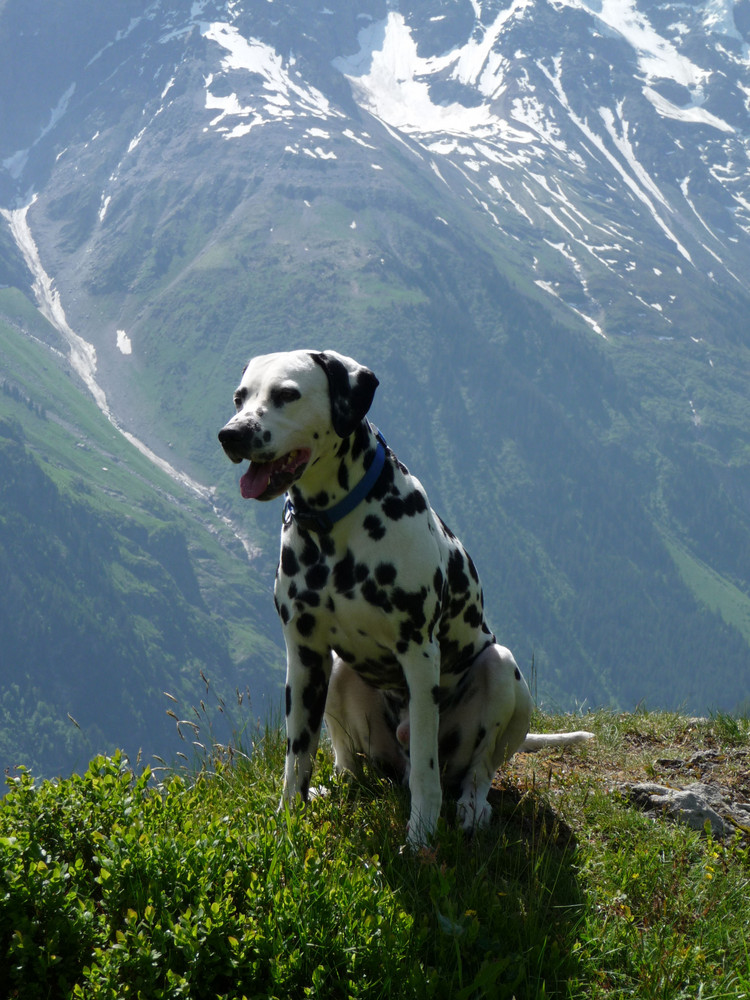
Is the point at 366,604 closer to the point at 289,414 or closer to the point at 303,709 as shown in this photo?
the point at 303,709

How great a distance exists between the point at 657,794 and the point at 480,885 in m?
2.20

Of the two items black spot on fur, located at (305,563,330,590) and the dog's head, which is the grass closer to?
black spot on fur, located at (305,563,330,590)

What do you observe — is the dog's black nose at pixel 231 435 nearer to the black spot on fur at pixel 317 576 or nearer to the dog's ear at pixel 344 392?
the dog's ear at pixel 344 392

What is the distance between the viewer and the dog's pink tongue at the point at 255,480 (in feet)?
15.9

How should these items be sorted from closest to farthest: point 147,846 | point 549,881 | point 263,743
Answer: point 147,846
point 549,881
point 263,743

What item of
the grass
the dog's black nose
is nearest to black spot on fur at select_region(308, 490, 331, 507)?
the dog's black nose

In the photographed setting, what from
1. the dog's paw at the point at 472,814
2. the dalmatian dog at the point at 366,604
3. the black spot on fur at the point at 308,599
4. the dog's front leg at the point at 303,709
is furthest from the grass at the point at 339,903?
the black spot on fur at the point at 308,599

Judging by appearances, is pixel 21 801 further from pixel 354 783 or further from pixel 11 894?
pixel 354 783

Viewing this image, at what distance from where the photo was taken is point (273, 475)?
4.95 meters

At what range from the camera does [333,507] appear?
549 centimetres

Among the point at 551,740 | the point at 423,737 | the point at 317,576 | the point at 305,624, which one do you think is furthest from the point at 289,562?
the point at 551,740

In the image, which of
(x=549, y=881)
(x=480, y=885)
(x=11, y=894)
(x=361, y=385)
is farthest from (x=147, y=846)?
(x=361, y=385)

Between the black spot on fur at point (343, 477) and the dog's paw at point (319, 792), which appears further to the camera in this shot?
the dog's paw at point (319, 792)

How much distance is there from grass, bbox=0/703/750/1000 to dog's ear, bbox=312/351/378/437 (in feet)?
7.08
